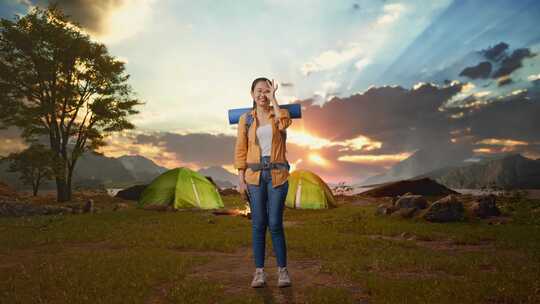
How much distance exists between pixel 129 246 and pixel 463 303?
9.75 m

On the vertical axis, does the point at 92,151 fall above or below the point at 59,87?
below

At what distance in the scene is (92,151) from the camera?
3412 centimetres

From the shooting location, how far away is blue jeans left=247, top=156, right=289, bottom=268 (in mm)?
6297

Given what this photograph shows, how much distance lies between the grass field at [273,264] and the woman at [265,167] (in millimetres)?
801

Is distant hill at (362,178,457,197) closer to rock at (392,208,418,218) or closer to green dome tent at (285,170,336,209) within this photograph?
green dome tent at (285,170,336,209)

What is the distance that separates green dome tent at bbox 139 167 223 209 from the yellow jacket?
17946 mm

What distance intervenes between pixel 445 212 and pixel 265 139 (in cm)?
1353

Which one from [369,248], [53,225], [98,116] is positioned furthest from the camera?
[98,116]

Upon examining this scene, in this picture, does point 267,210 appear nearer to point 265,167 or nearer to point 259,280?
point 265,167

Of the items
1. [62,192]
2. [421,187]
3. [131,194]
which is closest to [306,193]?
[421,187]

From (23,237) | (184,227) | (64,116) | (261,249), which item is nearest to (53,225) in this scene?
(23,237)

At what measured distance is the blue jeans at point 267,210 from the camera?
630 centimetres

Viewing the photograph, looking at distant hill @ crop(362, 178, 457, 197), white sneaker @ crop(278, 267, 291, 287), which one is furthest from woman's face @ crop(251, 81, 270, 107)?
distant hill @ crop(362, 178, 457, 197)

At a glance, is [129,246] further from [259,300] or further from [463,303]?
[463,303]
